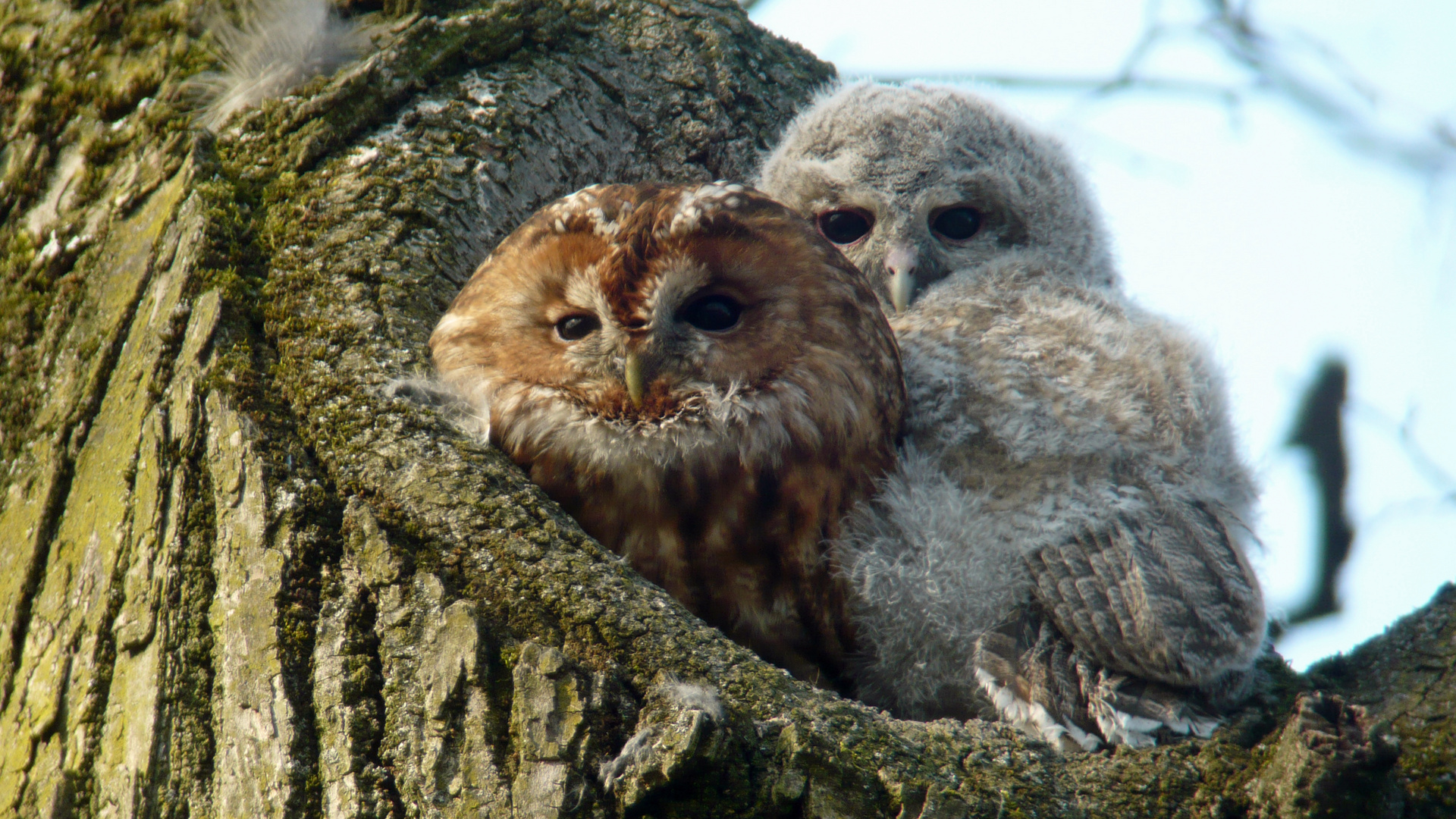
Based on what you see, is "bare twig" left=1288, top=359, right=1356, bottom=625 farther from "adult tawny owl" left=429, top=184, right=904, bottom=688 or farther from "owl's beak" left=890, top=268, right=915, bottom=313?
"adult tawny owl" left=429, top=184, right=904, bottom=688

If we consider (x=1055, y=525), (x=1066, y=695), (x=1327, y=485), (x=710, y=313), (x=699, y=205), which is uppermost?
(x=699, y=205)

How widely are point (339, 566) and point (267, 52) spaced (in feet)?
4.27

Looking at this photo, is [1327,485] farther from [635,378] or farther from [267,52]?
[267,52]

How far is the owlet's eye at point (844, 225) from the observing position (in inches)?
101

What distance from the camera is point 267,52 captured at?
7.01ft

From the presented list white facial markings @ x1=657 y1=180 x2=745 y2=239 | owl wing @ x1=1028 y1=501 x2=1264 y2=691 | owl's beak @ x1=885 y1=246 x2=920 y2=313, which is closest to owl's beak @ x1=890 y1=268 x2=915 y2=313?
owl's beak @ x1=885 y1=246 x2=920 y2=313

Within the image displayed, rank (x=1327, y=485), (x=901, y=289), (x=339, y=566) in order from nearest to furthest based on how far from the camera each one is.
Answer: (x=339, y=566)
(x=901, y=289)
(x=1327, y=485)

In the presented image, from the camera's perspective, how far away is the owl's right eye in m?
1.73

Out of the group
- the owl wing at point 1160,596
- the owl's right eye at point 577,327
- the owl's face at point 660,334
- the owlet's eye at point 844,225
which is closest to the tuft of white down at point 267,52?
the owl's face at point 660,334

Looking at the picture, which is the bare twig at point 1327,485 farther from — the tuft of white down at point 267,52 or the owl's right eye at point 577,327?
the tuft of white down at point 267,52

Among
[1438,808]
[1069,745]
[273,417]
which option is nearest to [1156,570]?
[1069,745]

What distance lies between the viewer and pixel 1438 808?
115 centimetres

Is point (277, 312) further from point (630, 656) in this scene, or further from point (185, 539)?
point (630, 656)

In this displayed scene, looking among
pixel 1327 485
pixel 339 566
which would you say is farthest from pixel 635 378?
pixel 1327 485
